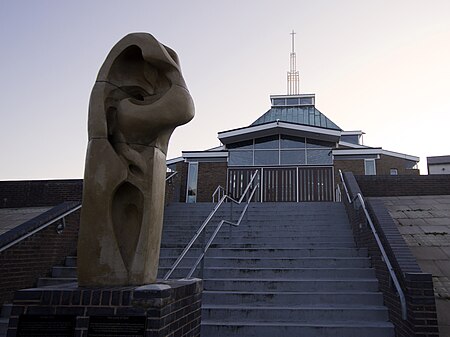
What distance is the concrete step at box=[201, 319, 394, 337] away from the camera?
4512 millimetres

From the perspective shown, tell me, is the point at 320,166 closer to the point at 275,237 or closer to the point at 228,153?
the point at 228,153

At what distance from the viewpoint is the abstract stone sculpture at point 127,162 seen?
327 cm

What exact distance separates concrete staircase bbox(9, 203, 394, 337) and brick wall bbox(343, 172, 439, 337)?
0.71ft

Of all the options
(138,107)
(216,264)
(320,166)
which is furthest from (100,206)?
(320,166)

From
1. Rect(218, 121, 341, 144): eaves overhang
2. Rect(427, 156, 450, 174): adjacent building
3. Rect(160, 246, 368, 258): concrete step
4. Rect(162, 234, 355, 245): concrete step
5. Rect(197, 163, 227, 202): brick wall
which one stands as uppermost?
Rect(427, 156, 450, 174): adjacent building

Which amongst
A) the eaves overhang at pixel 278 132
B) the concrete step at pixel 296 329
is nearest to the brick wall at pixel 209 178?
the eaves overhang at pixel 278 132

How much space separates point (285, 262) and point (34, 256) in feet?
13.5

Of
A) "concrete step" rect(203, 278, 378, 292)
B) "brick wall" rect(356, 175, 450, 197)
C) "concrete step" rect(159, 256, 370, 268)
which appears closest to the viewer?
"concrete step" rect(203, 278, 378, 292)

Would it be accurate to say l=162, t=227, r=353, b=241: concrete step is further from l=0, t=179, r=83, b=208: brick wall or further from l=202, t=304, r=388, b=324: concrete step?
l=0, t=179, r=83, b=208: brick wall

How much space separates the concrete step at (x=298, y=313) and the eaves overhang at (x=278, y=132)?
1082 cm

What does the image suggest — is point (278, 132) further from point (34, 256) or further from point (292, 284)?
point (34, 256)

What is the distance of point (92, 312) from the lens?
9.30 ft

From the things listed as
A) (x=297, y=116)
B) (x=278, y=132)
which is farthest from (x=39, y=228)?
(x=297, y=116)

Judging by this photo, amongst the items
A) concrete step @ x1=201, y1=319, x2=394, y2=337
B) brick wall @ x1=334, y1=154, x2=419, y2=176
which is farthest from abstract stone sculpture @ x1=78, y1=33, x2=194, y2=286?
brick wall @ x1=334, y1=154, x2=419, y2=176
